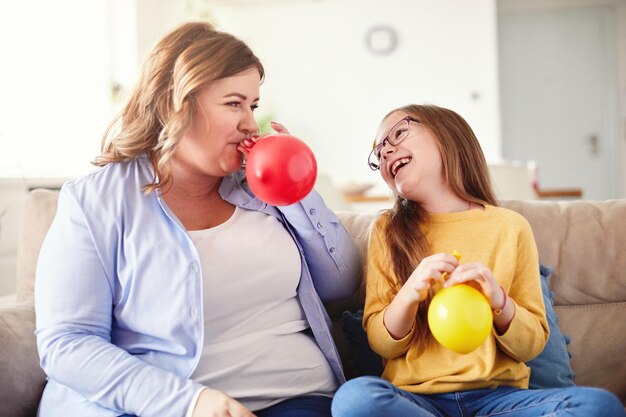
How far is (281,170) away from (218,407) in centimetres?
44

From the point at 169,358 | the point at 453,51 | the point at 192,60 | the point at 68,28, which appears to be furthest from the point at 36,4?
the point at 453,51

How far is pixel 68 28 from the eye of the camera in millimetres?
4465

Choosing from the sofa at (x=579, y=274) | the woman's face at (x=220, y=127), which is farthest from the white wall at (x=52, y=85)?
the woman's face at (x=220, y=127)

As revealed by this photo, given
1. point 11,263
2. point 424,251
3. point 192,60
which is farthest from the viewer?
point 11,263

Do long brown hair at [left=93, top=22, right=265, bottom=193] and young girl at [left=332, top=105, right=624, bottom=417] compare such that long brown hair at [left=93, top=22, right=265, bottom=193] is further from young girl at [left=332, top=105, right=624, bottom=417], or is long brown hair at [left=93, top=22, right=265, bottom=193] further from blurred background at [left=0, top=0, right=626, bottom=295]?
blurred background at [left=0, top=0, right=626, bottom=295]

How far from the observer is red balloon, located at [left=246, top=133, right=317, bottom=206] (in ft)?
4.13

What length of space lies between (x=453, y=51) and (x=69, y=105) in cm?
392

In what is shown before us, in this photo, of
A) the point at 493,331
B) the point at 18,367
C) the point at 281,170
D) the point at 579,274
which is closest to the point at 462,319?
the point at 493,331

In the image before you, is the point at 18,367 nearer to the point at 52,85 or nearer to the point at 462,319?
the point at 462,319

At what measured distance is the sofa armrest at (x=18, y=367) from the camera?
1.42 meters

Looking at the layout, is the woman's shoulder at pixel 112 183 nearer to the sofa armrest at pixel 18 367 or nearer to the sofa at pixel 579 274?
the sofa armrest at pixel 18 367

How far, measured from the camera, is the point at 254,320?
1.43 meters

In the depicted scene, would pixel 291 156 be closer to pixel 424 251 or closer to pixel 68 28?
pixel 424 251

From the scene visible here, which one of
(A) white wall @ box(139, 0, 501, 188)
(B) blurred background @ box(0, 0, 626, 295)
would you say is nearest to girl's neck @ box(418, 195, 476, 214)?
(B) blurred background @ box(0, 0, 626, 295)
